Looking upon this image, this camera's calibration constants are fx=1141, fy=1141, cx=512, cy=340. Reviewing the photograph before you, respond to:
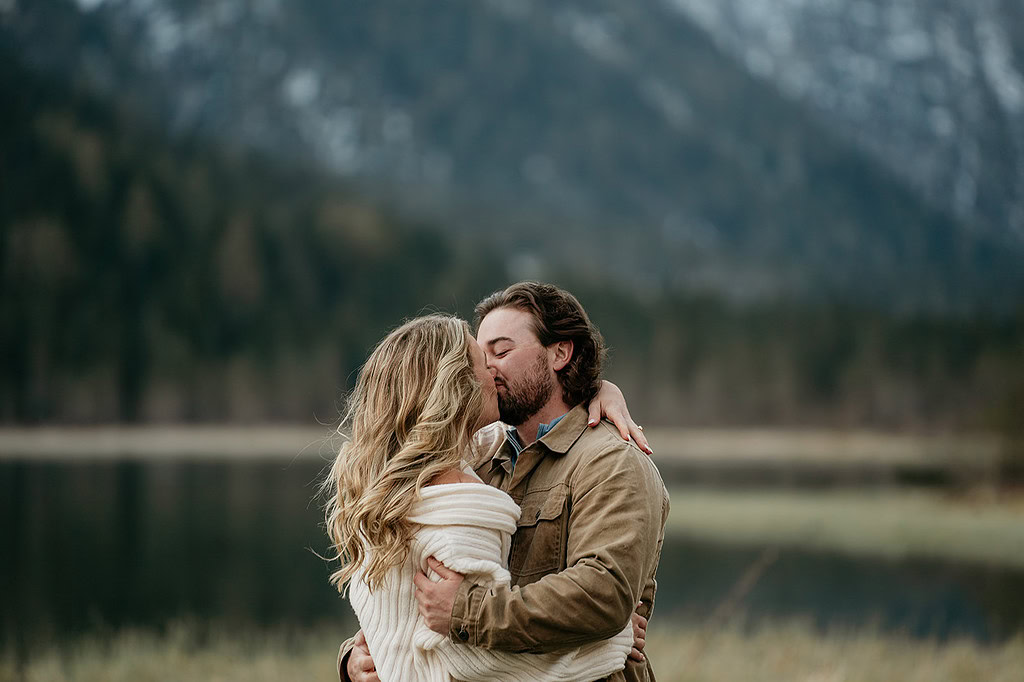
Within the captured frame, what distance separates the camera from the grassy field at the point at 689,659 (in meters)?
9.70

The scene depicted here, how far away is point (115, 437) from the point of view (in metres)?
67.1

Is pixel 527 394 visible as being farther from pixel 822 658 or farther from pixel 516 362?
pixel 822 658

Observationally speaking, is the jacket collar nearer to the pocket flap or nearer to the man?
the man

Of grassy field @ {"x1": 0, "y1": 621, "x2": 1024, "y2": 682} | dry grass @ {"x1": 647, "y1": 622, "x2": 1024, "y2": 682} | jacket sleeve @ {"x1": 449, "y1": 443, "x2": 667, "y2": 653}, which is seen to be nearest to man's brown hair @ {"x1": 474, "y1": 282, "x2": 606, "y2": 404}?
jacket sleeve @ {"x1": 449, "y1": 443, "x2": 667, "y2": 653}

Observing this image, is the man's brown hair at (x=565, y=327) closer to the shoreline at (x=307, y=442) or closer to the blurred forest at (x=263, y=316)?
the shoreline at (x=307, y=442)

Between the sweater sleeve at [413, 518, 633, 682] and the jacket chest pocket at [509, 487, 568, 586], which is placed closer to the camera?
the sweater sleeve at [413, 518, 633, 682]

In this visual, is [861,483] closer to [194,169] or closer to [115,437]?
[115,437]

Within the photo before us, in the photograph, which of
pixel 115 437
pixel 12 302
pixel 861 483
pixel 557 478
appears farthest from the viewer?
pixel 12 302

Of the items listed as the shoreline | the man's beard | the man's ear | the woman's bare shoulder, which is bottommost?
the shoreline

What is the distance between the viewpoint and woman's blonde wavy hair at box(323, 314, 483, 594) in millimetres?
3143

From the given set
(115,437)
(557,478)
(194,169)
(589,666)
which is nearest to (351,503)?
(557,478)

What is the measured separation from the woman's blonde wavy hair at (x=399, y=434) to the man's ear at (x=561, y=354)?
1.09 feet

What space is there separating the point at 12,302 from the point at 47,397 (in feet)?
43.6

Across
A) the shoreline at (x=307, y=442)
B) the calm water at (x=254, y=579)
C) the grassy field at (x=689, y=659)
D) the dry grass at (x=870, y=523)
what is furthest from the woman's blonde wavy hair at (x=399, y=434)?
the shoreline at (x=307, y=442)
